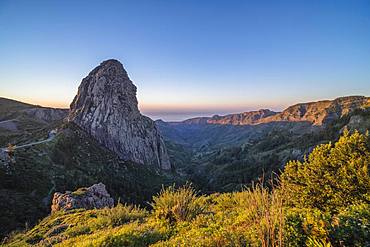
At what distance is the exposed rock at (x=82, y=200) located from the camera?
20708mm

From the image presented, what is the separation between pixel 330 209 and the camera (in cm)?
838

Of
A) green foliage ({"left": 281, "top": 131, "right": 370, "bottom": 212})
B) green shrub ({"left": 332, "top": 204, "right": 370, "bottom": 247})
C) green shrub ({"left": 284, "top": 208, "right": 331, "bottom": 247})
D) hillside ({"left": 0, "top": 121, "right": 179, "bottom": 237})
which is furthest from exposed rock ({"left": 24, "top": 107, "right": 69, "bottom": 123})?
green shrub ({"left": 332, "top": 204, "right": 370, "bottom": 247})

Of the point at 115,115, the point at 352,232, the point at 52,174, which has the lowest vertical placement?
the point at 52,174

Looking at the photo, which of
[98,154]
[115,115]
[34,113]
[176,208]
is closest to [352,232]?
[176,208]

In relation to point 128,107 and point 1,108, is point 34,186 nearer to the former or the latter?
point 128,107

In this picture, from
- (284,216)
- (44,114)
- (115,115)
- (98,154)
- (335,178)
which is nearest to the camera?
(284,216)

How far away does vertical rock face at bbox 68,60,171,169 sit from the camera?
4025 inches

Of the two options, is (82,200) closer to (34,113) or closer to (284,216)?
(284,216)

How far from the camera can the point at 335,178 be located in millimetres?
8719

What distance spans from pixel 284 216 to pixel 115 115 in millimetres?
113691

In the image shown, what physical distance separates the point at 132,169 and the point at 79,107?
128 feet

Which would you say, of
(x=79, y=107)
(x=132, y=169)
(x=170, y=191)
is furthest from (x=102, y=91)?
(x=170, y=191)

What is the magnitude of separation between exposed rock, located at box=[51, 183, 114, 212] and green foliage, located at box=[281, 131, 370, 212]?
1813cm

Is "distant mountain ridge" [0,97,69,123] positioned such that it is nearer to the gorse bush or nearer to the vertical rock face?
the vertical rock face
